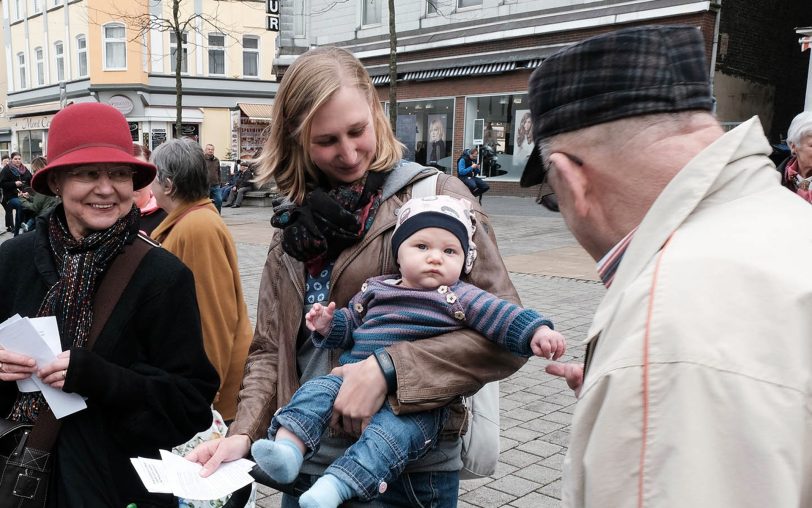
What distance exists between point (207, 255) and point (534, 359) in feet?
12.3

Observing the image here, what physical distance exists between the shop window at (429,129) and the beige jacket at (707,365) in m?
21.4

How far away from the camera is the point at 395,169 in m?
2.06

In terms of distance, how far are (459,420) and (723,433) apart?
110 cm

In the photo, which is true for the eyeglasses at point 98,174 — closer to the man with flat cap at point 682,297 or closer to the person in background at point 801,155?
the man with flat cap at point 682,297

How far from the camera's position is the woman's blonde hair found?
191 cm

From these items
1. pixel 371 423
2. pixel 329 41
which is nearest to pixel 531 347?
pixel 371 423

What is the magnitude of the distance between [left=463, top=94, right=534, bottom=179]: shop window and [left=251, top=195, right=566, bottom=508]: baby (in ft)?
61.7

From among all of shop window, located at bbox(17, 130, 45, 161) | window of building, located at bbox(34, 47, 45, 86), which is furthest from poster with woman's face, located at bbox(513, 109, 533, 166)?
window of building, located at bbox(34, 47, 45, 86)

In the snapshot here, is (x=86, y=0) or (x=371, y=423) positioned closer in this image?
(x=371, y=423)

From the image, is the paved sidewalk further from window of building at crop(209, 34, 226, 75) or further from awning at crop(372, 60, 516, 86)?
window of building at crop(209, 34, 226, 75)

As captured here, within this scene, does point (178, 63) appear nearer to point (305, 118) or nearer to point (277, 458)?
point (305, 118)

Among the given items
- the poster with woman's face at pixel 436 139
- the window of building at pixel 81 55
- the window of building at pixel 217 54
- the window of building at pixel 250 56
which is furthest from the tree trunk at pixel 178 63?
the window of building at pixel 81 55

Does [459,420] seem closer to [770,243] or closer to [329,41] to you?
[770,243]

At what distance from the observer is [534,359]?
20.6 ft
